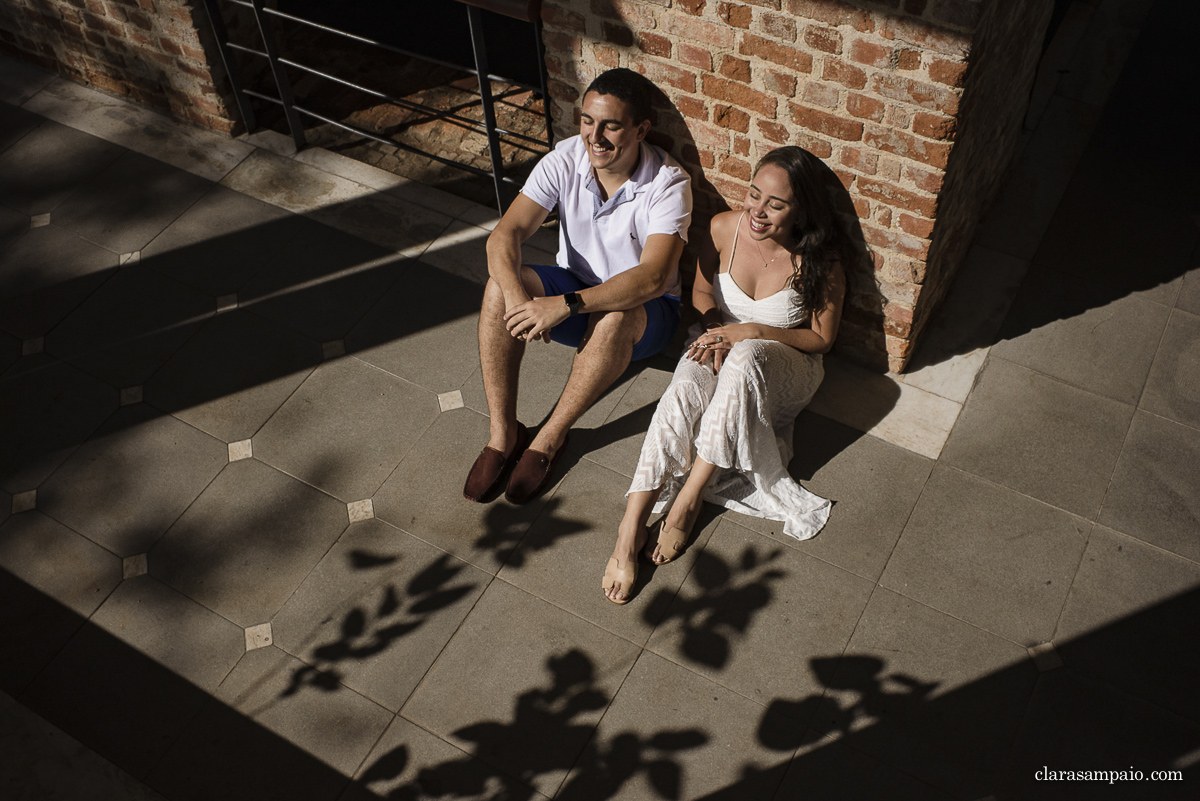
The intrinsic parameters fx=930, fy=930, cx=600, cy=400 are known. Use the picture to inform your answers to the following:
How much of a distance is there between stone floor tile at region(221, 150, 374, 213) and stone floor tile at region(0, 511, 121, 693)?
76.8 inches

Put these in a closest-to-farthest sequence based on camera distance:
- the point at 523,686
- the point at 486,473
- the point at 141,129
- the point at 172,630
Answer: the point at 523,686, the point at 172,630, the point at 486,473, the point at 141,129

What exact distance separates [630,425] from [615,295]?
2.31 ft

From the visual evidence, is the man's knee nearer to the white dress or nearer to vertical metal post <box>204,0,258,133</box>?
the white dress

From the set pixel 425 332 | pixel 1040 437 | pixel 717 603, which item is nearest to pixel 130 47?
pixel 425 332

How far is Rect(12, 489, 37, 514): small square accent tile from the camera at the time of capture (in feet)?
12.6

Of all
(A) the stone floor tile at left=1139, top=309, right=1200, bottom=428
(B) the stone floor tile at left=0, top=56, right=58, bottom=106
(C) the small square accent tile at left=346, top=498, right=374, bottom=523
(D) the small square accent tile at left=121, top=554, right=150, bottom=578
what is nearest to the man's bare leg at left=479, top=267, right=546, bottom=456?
(C) the small square accent tile at left=346, top=498, right=374, bottom=523

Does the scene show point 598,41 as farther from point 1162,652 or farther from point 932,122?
point 1162,652

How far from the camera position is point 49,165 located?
16.8ft

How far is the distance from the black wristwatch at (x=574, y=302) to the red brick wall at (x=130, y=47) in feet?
8.87

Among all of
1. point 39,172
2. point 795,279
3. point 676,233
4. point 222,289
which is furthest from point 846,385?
point 39,172

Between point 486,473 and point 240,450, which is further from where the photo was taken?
point 240,450

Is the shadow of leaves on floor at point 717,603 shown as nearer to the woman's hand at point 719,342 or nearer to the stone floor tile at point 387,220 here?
the woman's hand at point 719,342

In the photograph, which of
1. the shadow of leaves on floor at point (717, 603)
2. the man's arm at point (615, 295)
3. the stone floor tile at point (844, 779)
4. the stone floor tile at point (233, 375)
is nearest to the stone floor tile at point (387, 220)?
the stone floor tile at point (233, 375)

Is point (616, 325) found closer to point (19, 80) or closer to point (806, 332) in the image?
point (806, 332)
